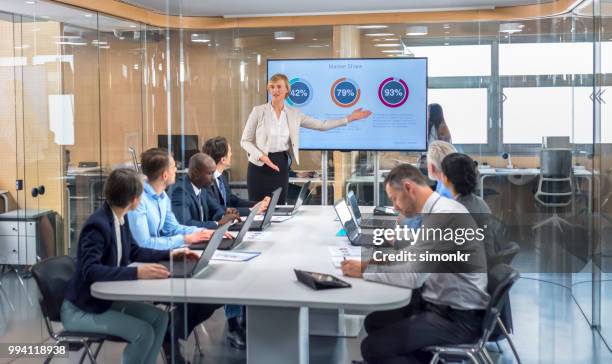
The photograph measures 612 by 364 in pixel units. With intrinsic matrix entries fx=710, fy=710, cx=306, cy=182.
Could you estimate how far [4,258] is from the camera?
13.5 ft

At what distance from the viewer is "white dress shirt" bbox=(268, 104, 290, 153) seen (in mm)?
4836

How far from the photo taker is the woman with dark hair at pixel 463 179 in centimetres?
282

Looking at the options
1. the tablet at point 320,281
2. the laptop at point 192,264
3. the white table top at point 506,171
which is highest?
the white table top at point 506,171

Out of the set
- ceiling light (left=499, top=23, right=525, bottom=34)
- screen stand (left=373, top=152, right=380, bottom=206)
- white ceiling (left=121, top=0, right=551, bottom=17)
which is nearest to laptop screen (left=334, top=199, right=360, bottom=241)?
screen stand (left=373, top=152, right=380, bottom=206)

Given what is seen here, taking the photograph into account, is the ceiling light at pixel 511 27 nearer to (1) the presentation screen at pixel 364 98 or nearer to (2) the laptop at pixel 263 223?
(1) the presentation screen at pixel 364 98

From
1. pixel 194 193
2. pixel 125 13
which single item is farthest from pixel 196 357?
pixel 125 13

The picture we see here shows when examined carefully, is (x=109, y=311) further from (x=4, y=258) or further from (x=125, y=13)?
(x=125, y=13)

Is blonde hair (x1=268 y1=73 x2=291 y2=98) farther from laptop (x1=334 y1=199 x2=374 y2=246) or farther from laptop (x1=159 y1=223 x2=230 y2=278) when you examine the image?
laptop (x1=159 y1=223 x2=230 y2=278)

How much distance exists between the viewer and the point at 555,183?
11.4 feet

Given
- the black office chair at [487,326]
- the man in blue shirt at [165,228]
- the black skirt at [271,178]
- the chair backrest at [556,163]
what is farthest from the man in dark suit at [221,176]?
the black office chair at [487,326]

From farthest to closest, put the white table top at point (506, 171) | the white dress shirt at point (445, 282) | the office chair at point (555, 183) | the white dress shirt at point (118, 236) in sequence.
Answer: the office chair at point (555, 183), the white table top at point (506, 171), the white dress shirt at point (118, 236), the white dress shirt at point (445, 282)

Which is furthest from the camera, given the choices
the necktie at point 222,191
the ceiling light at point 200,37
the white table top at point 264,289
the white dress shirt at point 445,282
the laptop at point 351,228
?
the ceiling light at point 200,37

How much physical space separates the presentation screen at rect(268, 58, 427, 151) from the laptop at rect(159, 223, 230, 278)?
0.96m

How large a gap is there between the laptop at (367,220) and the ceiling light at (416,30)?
968mm
